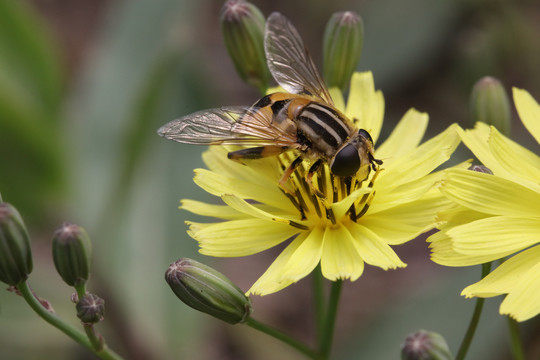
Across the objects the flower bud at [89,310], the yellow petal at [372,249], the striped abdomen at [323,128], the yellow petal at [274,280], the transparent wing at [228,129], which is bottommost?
the flower bud at [89,310]

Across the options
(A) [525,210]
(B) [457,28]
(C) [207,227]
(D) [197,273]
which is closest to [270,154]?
(C) [207,227]

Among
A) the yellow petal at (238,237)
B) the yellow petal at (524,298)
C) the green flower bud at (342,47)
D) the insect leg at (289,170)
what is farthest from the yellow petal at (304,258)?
the green flower bud at (342,47)

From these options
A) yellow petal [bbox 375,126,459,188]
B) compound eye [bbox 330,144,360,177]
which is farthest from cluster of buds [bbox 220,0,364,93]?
compound eye [bbox 330,144,360,177]

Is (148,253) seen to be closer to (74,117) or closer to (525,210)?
(74,117)

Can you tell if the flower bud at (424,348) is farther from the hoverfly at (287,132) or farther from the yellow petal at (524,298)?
the hoverfly at (287,132)

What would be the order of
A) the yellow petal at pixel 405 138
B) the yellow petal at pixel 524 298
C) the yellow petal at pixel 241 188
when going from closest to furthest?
1. the yellow petal at pixel 524 298
2. the yellow petal at pixel 241 188
3. the yellow petal at pixel 405 138

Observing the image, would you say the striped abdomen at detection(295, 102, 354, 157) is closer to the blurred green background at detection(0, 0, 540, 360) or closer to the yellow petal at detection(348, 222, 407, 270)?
the yellow petal at detection(348, 222, 407, 270)

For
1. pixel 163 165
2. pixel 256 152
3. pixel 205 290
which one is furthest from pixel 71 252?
pixel 163 165
